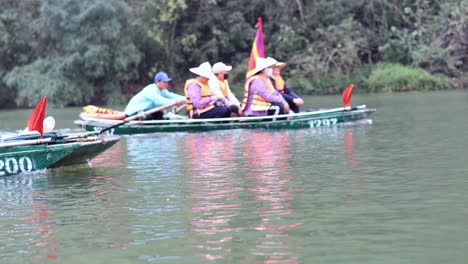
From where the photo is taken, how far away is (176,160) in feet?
47.1

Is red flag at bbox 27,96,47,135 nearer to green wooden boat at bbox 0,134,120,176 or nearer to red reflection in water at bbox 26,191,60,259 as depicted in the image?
green wooden boat at bbox 0,134,120,176

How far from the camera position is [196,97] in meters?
19.6

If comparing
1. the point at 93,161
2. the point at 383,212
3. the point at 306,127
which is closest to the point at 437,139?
the point at 306,127

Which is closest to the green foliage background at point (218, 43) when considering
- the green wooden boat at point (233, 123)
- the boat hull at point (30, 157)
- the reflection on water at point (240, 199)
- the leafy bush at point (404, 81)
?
the leafy bush at point (404, 81)

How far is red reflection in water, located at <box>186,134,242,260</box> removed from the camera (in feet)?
26.3

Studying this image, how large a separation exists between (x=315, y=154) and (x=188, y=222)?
18.4ft

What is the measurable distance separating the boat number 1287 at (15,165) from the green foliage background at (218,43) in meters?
23.9

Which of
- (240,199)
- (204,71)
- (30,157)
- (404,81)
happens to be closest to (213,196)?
(240,199)

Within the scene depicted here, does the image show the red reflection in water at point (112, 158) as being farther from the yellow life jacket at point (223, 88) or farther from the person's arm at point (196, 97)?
the yellow life jacket at point (223, 88)

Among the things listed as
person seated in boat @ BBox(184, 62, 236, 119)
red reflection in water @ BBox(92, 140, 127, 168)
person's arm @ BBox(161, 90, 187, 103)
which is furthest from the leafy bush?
red reflection in water @ BBox(92, 140, 127, 168)

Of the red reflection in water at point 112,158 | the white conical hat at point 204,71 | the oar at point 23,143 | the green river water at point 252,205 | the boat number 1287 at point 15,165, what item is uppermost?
the white conical hat at point 204,71

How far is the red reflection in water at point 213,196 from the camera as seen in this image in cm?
803

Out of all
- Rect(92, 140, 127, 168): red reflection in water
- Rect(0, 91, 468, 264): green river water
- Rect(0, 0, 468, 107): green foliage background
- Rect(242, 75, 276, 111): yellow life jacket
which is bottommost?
Rect(0, 91, 468, 264): green river water

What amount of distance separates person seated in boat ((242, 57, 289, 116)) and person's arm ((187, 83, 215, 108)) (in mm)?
850
